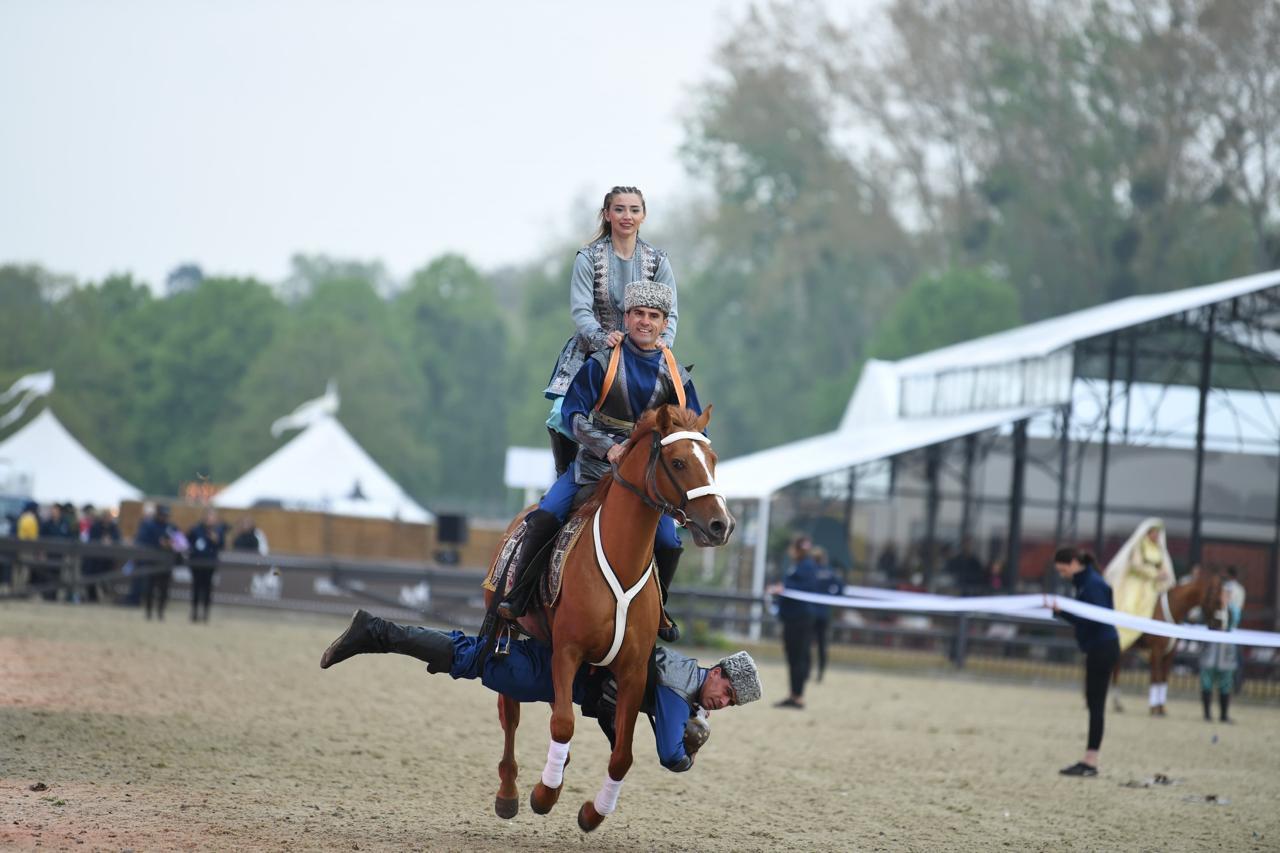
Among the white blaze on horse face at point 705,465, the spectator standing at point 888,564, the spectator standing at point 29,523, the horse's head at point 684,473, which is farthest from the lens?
the spectator standing at point 888,564

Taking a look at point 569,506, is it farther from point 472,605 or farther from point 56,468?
point 56,468

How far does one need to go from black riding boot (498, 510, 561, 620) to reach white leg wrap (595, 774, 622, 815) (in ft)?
3.35

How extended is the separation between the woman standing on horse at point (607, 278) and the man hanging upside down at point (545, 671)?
120 centimetres

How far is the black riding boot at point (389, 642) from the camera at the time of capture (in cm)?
842

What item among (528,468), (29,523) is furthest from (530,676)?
(528,468)

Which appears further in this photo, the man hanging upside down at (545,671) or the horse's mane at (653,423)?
the man hanging upside down at (545,671)

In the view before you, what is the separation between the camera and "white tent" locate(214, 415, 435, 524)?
44.5 metres

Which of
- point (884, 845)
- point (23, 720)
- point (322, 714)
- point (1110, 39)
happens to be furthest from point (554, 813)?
point (1110, 39)

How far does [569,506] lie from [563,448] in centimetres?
39

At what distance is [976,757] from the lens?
51.0ft

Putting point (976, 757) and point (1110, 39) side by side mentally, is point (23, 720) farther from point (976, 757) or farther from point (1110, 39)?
point (1110, 39)

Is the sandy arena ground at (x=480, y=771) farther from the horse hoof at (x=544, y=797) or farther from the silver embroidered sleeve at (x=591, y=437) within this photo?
the silver embroidered sleeve at (x=591, y=437)

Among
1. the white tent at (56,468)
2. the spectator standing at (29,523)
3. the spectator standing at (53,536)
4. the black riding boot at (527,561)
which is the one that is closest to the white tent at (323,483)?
the white tent at (56,468)

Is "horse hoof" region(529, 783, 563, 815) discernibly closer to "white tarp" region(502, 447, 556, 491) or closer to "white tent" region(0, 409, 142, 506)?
"white tarp" region(502, 447, 556, 491)
